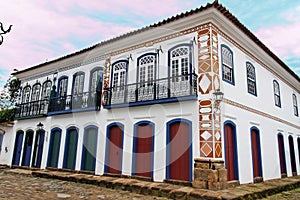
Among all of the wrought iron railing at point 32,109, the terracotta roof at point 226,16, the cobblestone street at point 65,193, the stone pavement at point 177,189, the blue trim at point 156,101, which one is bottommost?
the cobblestone street at point 65,193

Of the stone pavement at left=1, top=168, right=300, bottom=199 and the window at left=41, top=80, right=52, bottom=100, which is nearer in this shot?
the stone pavement at left=1, top=168, right=300, bottom=199

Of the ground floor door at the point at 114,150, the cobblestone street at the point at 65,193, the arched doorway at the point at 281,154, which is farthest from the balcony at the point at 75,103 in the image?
the arched doorway at the point at 281,154

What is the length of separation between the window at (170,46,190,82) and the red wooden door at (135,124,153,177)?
7.26 ft

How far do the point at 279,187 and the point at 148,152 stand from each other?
15.4 feet

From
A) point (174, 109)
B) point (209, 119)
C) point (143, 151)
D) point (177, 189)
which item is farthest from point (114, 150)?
point (209, 119)

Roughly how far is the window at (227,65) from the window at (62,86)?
8468 mm

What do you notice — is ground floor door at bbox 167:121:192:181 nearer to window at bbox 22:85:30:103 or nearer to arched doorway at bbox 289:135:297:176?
arched doorway at bbox 289:135:297:176

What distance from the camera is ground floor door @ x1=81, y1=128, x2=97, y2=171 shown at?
411 inches

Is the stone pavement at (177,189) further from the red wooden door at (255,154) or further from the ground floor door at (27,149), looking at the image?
the ground floor door at (27,149)

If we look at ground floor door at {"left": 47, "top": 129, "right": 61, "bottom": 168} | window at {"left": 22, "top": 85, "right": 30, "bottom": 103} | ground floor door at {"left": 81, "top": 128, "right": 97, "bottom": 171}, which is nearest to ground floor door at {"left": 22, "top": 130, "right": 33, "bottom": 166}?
ground floor door at {"left": 47, "top": 129, "right": 61, "bottom": 168}

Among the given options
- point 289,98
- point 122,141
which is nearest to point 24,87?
point 122,141

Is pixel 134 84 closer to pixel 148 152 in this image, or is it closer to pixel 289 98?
pixel 148 152

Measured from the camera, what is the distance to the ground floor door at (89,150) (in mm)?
10430

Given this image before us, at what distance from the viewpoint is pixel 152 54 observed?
9.73m
